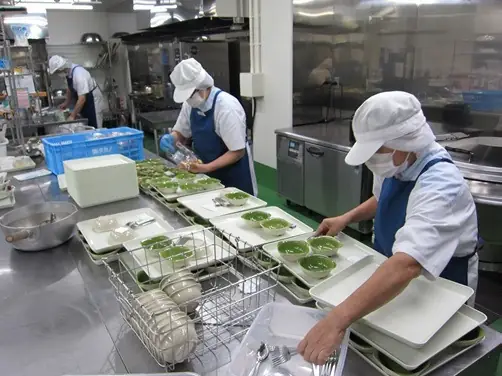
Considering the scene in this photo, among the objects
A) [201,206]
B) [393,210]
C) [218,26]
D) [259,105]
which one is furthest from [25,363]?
[218,26]

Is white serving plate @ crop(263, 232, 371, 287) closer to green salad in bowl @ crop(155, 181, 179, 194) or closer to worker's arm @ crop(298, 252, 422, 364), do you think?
worker's arm @ crop(298, 252, 422, 364)

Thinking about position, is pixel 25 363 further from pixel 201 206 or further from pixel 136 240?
pixel 201 206

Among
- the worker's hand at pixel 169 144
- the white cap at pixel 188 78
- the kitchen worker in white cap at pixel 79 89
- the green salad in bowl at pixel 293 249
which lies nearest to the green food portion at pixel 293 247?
the green salad in bowl at pixel 293 249

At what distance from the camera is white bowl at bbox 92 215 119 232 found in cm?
175

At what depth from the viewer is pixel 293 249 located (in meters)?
1.46

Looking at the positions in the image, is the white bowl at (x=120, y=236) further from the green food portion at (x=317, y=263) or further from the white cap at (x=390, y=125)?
the white cap at (x=390, y=125)

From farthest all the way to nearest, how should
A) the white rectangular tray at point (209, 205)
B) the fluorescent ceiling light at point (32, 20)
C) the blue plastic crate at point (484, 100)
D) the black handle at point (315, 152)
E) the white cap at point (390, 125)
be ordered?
the fluorescent ceiling light at point (32, 20) → the black handle at point (315, 152) → the blue plastic crate at point (484, 100) → the white rectangular tray at point (209, 205) → the white cap at point (390, 125)

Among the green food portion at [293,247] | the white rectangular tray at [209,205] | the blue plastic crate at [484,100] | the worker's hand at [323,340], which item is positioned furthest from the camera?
the blue plastic crate at [484,100]

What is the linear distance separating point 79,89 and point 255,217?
5470 millimetres

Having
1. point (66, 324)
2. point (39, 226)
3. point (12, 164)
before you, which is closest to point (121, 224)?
point (39, 226)

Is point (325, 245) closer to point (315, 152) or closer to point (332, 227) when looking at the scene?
point (332, 227)

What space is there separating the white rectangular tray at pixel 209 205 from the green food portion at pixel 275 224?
26 centimetres

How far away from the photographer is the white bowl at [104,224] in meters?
1.75

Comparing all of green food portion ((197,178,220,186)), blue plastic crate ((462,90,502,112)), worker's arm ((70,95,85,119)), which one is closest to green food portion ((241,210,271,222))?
green food portion ((197,178,220,186))
